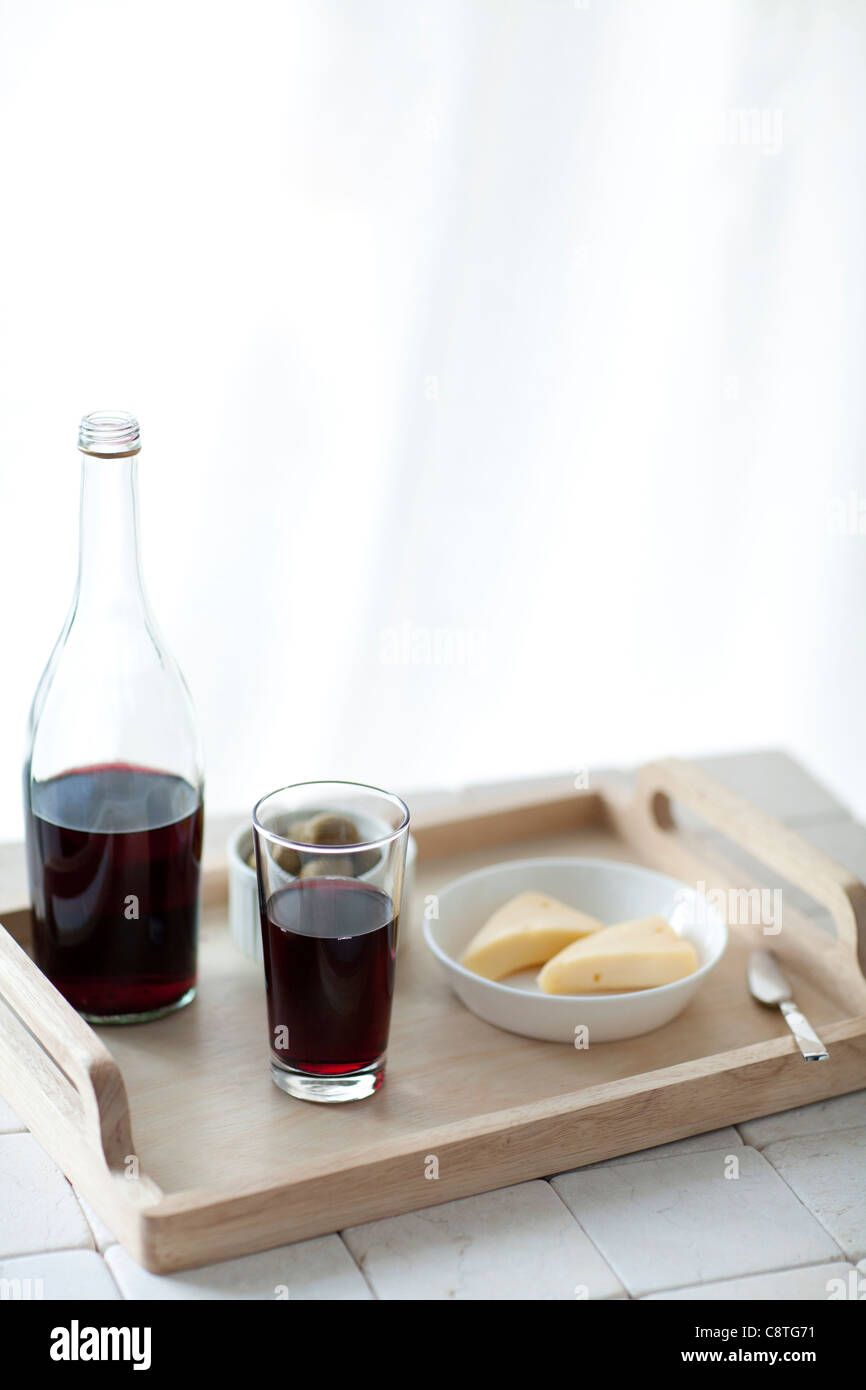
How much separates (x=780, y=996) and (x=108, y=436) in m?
0.55

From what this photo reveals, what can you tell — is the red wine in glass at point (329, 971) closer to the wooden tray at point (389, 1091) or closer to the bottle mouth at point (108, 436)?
the wooden tray at point (389, 1091)

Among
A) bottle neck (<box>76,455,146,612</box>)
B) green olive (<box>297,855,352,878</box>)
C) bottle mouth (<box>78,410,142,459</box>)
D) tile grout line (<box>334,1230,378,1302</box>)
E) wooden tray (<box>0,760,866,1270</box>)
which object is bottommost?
tile grout line (<box>334,1230,378,1302</box>)

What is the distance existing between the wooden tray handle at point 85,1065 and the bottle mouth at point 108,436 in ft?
0.99

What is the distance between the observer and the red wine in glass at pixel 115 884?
91 centimetres

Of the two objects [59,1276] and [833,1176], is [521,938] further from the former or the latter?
[59,1276]

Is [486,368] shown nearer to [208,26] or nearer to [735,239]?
[735,239]

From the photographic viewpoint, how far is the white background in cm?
135

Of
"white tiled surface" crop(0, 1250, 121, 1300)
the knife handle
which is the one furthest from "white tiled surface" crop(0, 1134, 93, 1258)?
the knife handle
